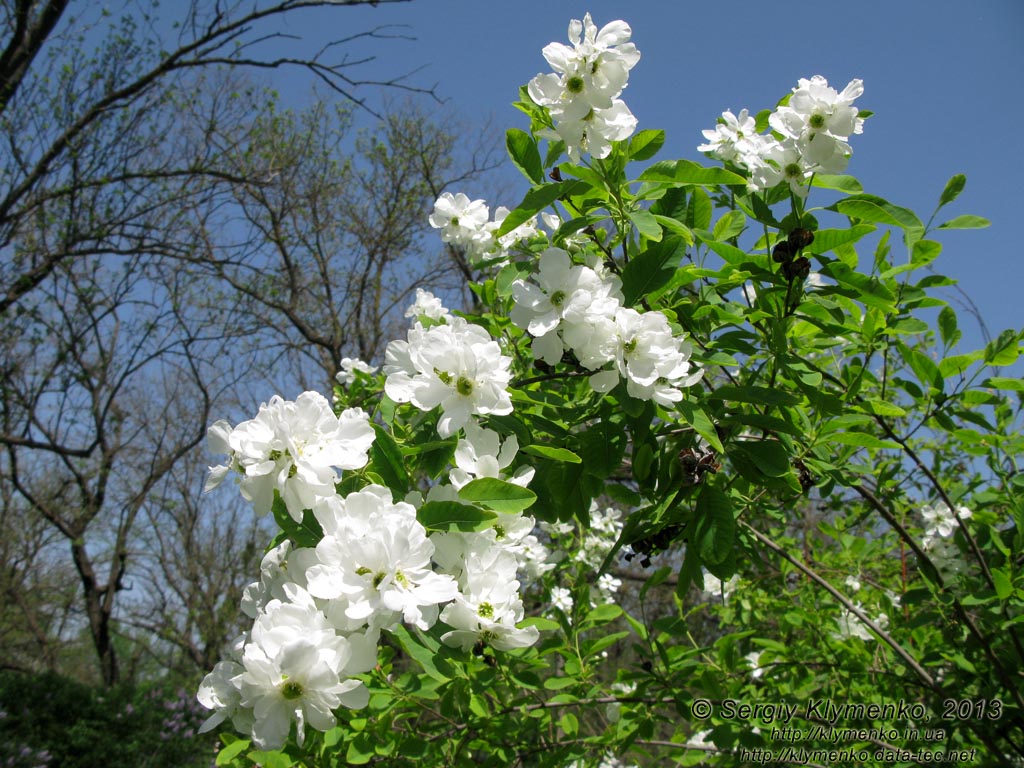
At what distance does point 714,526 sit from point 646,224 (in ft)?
1.87

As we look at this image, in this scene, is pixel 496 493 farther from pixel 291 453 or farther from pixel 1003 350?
pixel 1003 350

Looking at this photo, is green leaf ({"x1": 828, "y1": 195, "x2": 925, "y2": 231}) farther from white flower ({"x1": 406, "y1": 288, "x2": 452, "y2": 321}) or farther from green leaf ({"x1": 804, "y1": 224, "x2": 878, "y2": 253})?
white flower ({"x1": 406, "y1": 288, "x2": 452, "y2": 321})

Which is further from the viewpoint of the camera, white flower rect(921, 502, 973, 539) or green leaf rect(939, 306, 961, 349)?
white flower rect(921, 502, 973, 539)

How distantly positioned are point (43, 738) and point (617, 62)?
9054 millimetres

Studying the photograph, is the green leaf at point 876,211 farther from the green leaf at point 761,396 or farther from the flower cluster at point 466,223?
the flower cluster at point 466,223

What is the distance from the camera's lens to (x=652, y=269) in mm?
1243

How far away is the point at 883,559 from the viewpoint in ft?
12.3

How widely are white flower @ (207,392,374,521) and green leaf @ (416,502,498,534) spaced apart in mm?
130

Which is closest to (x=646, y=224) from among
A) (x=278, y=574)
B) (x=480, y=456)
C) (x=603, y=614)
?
(x=480, y=456)

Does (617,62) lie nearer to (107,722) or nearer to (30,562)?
(107,722)

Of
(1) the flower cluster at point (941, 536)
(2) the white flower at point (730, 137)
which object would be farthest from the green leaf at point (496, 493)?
(1) the flower cluster at point (941, 536)

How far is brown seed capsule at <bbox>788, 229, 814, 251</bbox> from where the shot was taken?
4.03 ft

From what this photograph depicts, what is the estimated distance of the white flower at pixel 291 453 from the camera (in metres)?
0.97

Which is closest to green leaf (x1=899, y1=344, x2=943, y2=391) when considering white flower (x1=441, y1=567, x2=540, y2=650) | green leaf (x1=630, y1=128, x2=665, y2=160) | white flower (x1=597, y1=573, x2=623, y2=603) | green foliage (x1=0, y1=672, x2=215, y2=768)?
green leaf (x1=630, y1=128, x2=665, y2=160)
